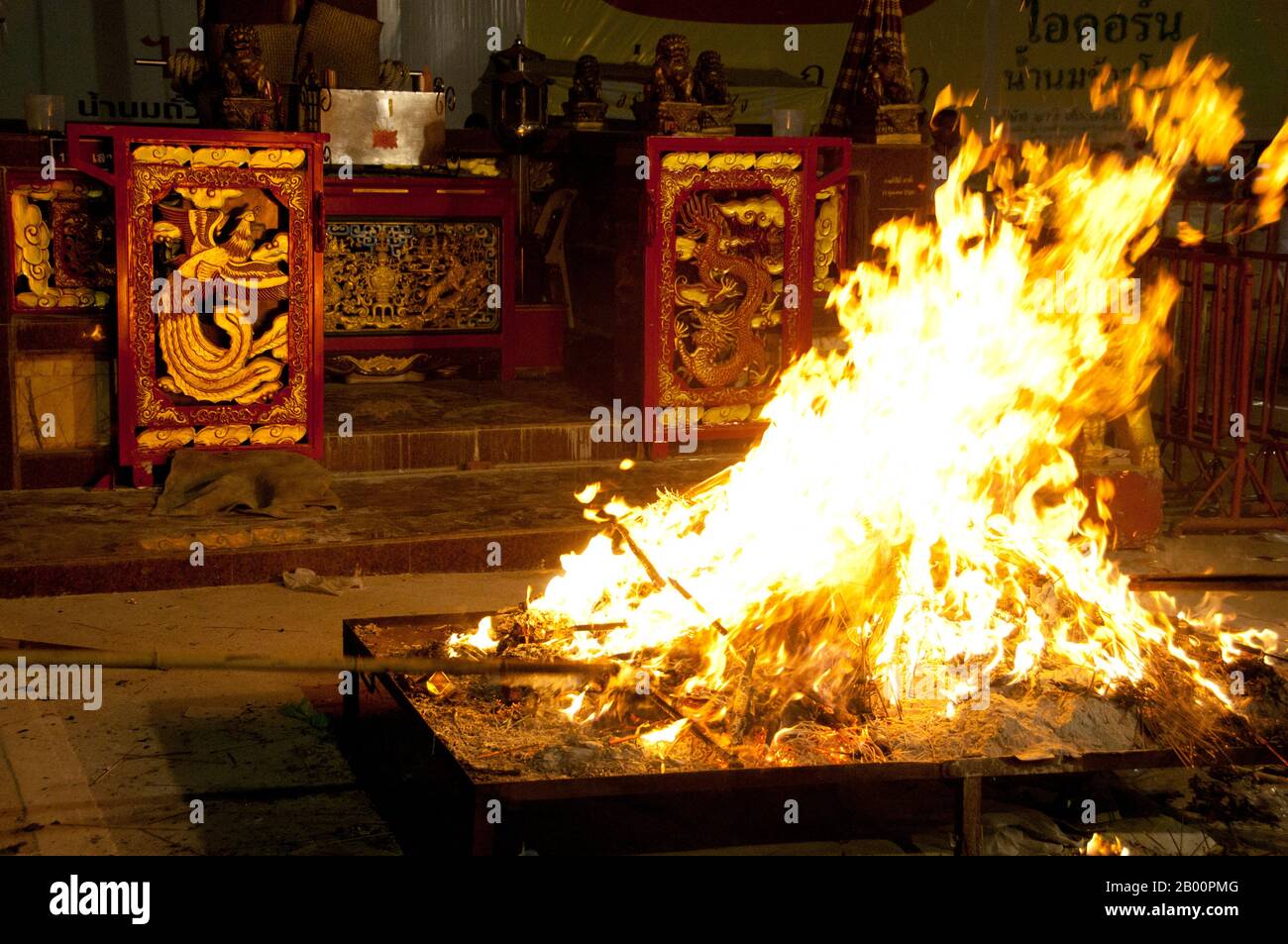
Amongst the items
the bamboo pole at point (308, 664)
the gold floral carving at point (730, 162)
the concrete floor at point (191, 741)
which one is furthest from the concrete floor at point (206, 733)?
the gold floral carving at point (730, 162)

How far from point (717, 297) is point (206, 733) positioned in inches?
180

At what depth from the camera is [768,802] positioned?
491 centimetres

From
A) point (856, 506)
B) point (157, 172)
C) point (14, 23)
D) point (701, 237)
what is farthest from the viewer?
point (14, 23)

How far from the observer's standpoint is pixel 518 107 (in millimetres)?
10070

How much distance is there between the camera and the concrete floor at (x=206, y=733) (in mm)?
4500

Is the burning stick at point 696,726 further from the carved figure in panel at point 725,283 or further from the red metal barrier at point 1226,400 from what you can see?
the red metal barrier at point 1226,400

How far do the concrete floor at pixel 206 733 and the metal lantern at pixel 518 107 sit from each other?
3.69 m

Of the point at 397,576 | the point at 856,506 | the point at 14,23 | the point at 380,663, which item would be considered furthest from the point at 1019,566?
the point at 14,23

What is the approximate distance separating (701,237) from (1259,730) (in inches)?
197

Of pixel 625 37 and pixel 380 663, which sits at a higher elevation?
pixel 625 37

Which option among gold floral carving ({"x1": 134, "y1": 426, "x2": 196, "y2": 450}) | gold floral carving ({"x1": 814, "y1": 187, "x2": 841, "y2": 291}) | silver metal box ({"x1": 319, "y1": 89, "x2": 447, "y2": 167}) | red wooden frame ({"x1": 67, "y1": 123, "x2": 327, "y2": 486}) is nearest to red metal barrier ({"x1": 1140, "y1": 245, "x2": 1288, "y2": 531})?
gold floral carving ({"x1": 814, "y1": 187, "x2": 841, "y2": 291})

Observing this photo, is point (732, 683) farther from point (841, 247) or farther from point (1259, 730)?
point (841, 247)

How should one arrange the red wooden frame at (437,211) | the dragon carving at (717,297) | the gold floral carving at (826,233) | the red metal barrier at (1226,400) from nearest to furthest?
the red metal barrier at (1226,400), the dragon carving at (717,297), the gold floral carving at (826,233), the red wooden frame at (437,211)

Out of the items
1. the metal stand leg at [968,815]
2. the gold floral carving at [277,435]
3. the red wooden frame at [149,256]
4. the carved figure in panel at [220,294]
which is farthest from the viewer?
the gold floral carving at [277,435]
